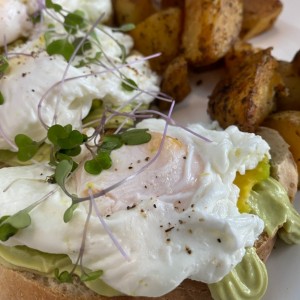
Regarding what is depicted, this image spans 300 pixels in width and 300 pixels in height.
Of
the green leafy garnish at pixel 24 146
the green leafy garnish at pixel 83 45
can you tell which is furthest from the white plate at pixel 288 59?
the green leafy garnish at pixel 24 146

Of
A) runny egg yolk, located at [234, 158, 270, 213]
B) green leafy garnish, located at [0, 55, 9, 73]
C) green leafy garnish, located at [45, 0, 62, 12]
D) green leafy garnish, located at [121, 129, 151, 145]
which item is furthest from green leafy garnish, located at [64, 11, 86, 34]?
runny egg yolk, located at [234, 158, 270, 213]

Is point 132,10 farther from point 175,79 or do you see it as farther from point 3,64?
point 3,64

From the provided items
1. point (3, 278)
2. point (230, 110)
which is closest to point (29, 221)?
point (3, 278)

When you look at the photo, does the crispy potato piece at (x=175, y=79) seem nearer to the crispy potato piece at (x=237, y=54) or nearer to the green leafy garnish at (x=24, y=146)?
the crispy potato piece at (x=237, y=54)

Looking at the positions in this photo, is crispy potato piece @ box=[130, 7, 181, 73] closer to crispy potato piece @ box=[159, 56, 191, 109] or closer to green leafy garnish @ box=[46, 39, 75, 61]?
crispy potato piece @ box=[159, 56, 191, 109]

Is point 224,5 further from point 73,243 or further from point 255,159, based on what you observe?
point 73,243

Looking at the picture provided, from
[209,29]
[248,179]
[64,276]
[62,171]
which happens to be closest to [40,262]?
[64,276]
